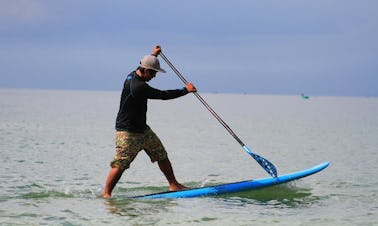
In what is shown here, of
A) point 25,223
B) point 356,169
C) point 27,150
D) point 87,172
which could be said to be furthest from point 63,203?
point 27,150

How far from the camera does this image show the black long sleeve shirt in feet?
34.2

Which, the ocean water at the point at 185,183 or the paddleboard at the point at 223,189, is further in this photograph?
the paddleboard at the point at 223,189

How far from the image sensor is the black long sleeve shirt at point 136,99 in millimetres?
10414

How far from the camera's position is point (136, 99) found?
10.5 meters

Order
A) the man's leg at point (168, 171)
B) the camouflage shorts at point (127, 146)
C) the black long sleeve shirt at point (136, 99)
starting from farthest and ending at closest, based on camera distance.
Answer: the man's leg at point (168, 171), the camouflage shorts at point (127, 146), the black long sleeve shirt at point (136, 99)

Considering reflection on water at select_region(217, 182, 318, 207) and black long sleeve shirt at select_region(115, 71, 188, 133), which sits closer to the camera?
black long sleeve shirt at select_region(115, 71, 188, 133)

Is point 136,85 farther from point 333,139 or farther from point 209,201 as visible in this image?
point 333,139

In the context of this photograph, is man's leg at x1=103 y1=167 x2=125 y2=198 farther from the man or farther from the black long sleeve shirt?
the black long sleeve shirt

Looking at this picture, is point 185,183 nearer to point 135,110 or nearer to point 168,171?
point 168,171

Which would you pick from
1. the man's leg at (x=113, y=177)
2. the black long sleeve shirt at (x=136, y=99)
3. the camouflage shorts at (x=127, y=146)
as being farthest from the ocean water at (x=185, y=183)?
the black long sleeve shirt at (x=136, y=99)

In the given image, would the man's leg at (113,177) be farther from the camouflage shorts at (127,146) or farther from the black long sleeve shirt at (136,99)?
the black long sleeve shirt at (136,99)

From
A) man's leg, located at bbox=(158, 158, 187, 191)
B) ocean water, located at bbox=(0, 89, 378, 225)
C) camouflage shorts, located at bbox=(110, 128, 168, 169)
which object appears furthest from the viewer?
man's leg, located at bbox=(158, 158, 187, 191)

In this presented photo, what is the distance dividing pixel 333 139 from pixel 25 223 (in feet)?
80.2

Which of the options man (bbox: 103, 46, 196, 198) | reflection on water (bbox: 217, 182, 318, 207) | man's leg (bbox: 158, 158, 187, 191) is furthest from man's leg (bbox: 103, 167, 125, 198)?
reflection on water (bbox: 217, 182, 318, 207)
